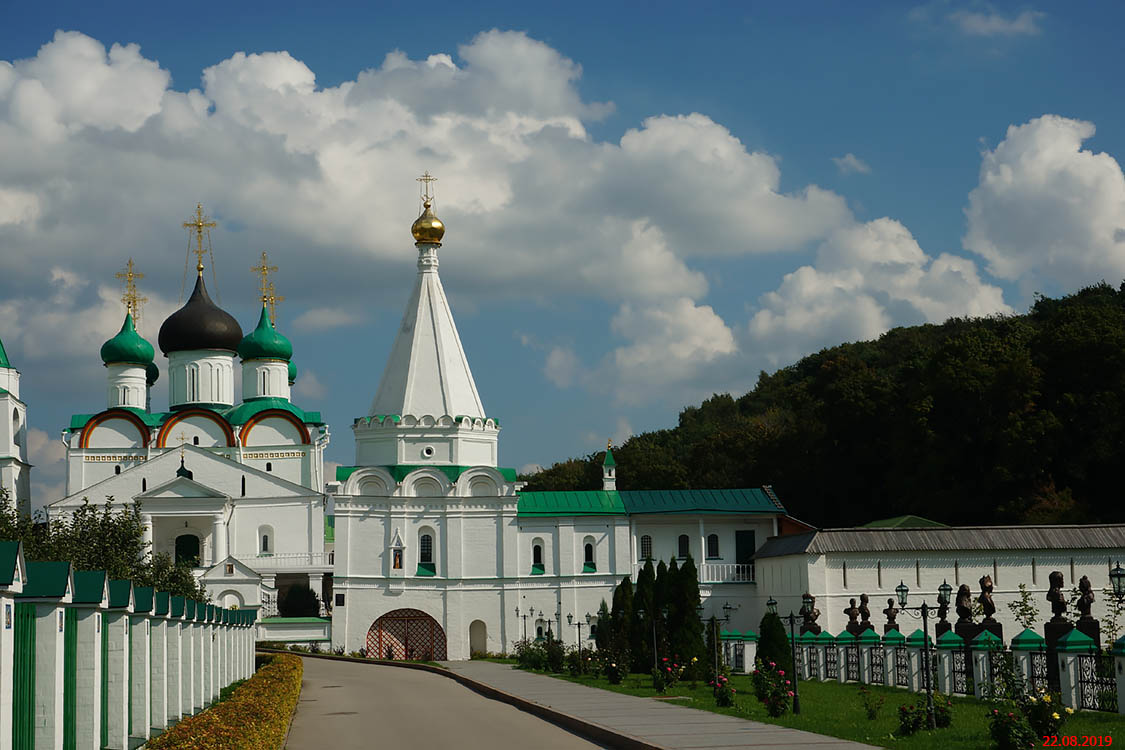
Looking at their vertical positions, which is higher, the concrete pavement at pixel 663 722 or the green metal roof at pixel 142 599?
the green metal roof at pixel 142 599

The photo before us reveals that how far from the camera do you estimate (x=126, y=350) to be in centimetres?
5241

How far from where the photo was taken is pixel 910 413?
43.6 m

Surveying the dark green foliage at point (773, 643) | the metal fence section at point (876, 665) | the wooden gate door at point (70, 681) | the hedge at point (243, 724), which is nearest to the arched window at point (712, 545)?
the dark green foliage at point (773, 643)

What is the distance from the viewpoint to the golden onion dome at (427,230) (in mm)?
46094

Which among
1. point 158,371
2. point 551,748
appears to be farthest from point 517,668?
point 158,371

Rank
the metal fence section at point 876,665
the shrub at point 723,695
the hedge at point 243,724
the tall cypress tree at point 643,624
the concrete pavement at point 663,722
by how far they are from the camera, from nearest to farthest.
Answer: the hedge at point 243,724, the concrete pavement at point 663,722, the shrub at point 723,695, the metal fence section at point 876,665, the tall cypress tree at point 643,624

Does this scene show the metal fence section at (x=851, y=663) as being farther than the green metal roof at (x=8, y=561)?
Yes

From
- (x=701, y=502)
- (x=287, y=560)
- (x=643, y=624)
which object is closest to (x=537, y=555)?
(x=701, y=502)

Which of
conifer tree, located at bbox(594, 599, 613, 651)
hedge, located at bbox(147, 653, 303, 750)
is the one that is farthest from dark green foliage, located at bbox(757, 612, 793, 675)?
hedge, located at bbox(147, 653, 303, 750)

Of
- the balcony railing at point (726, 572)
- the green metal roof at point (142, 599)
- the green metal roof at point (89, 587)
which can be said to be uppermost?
the green metal roof at point (89, 587)

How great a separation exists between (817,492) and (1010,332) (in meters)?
9.57

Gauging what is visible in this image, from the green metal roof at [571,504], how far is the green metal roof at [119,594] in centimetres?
3130

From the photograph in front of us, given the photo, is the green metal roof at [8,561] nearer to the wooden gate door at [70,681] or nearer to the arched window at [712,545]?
the wooden gate door at [70,681]

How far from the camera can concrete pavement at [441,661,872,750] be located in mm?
13294
